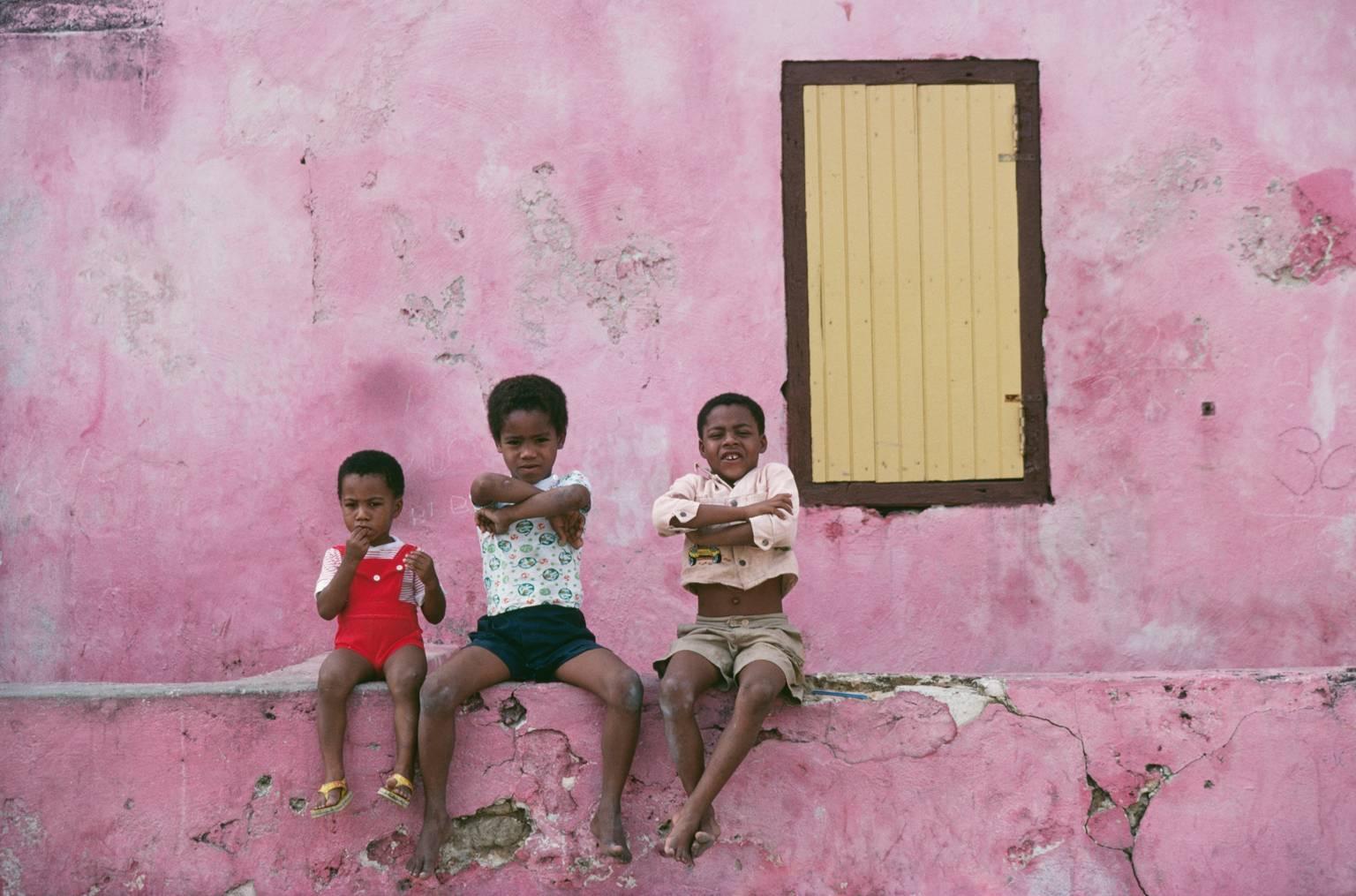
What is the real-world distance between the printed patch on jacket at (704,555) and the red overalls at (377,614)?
0.83 m

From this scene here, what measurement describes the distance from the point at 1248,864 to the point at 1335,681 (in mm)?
550

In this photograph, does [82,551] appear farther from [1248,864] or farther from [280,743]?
[1248,864]

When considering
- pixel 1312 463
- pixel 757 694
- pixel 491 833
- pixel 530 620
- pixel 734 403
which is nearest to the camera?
pixel 757 694

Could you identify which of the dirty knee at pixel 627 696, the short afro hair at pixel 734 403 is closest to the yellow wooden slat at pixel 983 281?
the short afro hair at pixel 734 403

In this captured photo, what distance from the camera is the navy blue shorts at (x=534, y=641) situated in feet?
12.9

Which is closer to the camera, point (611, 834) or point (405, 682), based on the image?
point (611, 834)

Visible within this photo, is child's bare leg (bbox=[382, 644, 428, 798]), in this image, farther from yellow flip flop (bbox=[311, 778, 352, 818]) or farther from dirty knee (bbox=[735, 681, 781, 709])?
dirty knee (bbox=[735, 681, 781, 709])

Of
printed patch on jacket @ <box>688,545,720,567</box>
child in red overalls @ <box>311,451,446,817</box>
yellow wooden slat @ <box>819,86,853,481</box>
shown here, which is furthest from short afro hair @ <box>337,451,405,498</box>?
yellow wooden slat @ <box>819,86,853,481</box>

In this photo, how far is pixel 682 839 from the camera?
351cm

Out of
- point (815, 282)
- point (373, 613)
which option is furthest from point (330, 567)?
point (815, 282)

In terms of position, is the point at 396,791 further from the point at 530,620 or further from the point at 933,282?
the point at 933,282

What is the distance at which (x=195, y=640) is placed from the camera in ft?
17.9

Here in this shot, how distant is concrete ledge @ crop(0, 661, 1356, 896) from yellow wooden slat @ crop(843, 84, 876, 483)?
1706mm

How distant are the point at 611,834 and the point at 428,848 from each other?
49 centimetres
